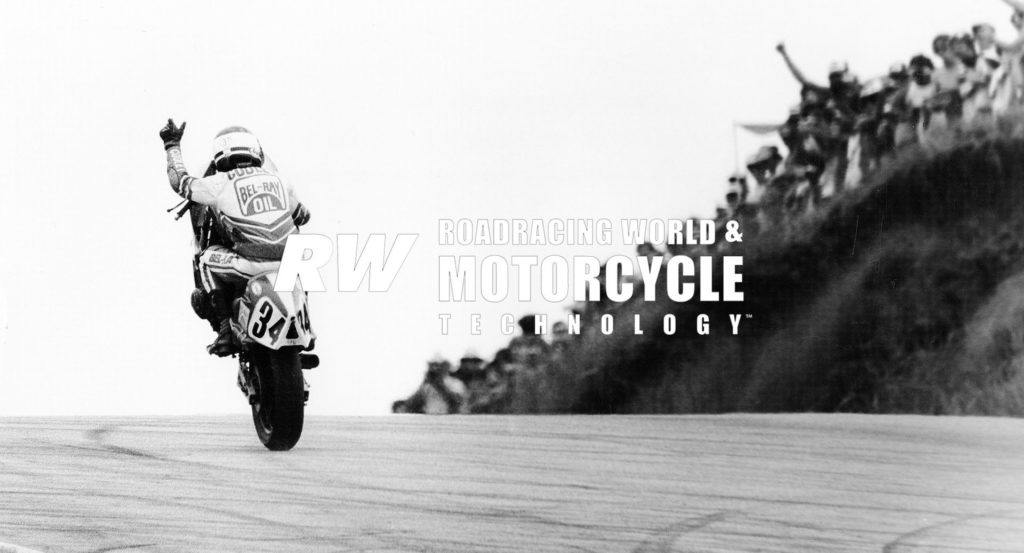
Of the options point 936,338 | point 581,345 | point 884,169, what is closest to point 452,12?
point 581,345

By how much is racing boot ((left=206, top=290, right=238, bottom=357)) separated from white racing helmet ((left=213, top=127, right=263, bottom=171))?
42 centimetres

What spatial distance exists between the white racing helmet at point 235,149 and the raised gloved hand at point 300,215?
203 millimetres

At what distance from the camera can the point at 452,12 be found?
389 cm

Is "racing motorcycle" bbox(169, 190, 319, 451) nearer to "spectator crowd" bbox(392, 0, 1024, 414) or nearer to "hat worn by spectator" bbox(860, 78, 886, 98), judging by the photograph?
"spectator crowd" bbox(392, 0, 1024, 414)

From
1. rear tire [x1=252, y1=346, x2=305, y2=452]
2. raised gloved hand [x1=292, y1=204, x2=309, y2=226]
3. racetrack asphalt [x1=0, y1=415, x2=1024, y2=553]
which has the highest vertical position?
raised gloved hand [x1=292, y1=204, x2=309, y2=226]

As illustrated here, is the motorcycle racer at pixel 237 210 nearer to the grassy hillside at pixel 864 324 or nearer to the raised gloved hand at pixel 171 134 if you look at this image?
the raised gloved hand at pixel 171 134

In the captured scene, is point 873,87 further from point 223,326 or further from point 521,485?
point 223,326

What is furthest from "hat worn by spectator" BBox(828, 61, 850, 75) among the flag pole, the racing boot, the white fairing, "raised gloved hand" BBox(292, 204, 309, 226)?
the racing boot

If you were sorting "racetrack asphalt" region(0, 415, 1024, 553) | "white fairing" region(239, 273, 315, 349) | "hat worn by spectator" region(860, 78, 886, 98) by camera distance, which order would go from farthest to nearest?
"hat worn by spectator" region(860, 78, 886, 98), "white fairing" region(239, 273, 315, 349), "racetrack asphalt" region(0, 415, 1024, 553)

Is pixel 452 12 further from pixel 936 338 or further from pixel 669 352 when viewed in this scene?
pixel 936 338

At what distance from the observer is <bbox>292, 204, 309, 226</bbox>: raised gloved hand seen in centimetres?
385

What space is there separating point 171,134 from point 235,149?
0.82 feet

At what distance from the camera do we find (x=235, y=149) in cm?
389

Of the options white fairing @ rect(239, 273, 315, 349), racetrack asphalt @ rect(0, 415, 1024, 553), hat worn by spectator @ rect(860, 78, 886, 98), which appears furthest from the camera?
hat worn by spectator @ rect(860, 78, 886, 98)
